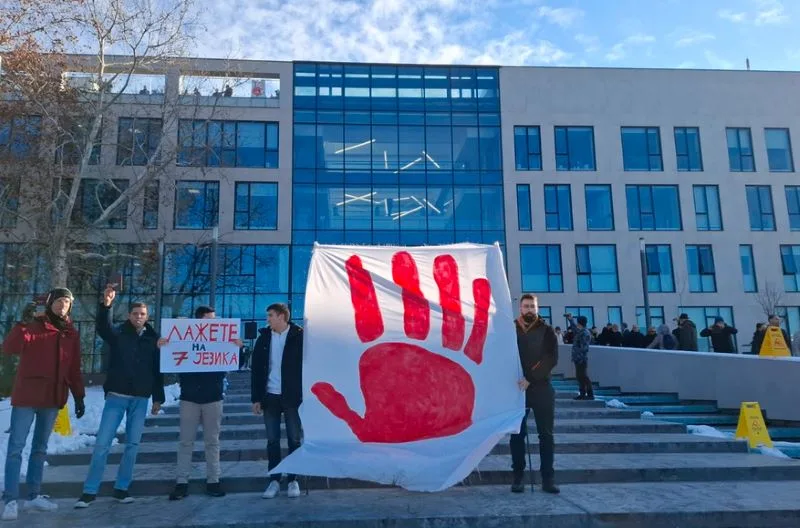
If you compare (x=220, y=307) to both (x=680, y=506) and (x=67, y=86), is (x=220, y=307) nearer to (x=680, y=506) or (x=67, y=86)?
(x=67, y=86)

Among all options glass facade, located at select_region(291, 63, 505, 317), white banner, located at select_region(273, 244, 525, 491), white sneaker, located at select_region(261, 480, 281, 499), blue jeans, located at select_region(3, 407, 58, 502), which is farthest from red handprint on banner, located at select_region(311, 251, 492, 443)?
glass facade, located at select_region(291, 63, 505, 317)

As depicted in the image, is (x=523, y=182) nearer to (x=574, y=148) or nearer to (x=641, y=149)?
(x=574, y=148)

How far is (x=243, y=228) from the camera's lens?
30297 millimetres

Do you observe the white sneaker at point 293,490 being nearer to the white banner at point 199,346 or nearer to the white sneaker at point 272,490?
the white sneaker at point 272,490

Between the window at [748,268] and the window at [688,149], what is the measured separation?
16.6ft

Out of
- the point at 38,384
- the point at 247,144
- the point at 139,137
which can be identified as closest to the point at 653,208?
the point at 247,144

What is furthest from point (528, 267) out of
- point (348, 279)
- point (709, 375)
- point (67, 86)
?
point (348, 279)

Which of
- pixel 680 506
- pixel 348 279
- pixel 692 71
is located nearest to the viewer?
pixel 680 506

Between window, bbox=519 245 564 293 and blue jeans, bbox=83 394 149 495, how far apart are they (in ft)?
86.6

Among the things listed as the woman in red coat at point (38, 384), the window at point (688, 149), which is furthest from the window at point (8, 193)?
the window at point (688, 149)

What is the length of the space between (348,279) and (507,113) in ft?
91.9

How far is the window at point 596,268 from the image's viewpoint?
31453mm

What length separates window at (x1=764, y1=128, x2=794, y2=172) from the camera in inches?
1316

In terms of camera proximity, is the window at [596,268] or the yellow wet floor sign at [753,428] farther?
the window at [596,268]
